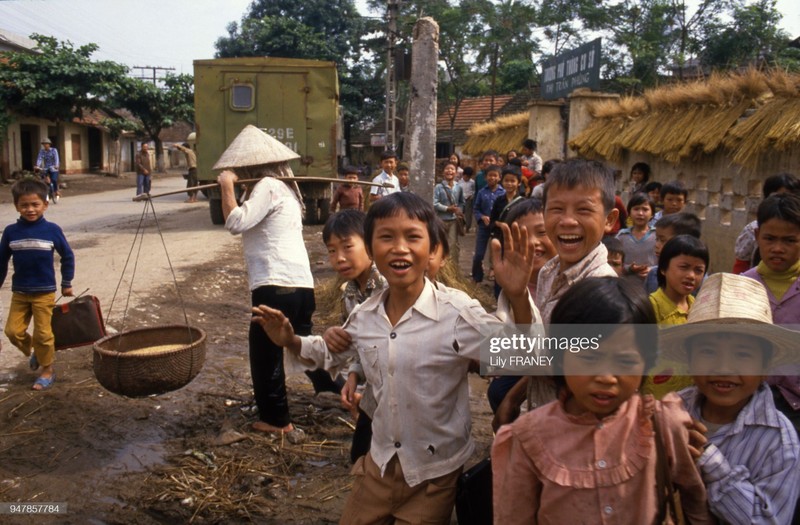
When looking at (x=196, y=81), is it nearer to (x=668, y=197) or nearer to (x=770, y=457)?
(x=668, y=197)

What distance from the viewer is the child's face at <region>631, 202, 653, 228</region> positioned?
5.02m

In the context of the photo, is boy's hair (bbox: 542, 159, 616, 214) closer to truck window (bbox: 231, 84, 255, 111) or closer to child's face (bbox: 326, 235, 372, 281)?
child's face (bbox: 326, 235, 372, 281)

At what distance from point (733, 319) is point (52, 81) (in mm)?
26988

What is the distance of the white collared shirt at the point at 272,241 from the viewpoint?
3.82 m

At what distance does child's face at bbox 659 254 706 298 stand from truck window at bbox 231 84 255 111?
10744 millimetres

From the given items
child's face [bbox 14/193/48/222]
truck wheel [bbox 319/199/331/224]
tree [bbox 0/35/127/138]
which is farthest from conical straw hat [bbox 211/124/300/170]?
tree [bbox 0/35/127/138]

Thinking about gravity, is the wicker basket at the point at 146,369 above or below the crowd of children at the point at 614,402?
below

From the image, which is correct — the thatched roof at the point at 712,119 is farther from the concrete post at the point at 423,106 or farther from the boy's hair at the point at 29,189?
the boy's hair at the point at 29,189

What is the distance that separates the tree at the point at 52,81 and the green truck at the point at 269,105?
14311 millimetres

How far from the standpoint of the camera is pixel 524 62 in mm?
25547

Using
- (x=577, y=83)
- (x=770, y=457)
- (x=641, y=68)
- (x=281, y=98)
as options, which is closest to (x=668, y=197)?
(x=770, y=457)

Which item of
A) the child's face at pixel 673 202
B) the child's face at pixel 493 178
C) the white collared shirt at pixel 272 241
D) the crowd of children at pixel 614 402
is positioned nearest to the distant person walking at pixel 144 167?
the child's face at pixel 493 178

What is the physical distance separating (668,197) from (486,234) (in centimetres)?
318

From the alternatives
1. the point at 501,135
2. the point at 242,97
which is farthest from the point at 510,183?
the point at 501,135
